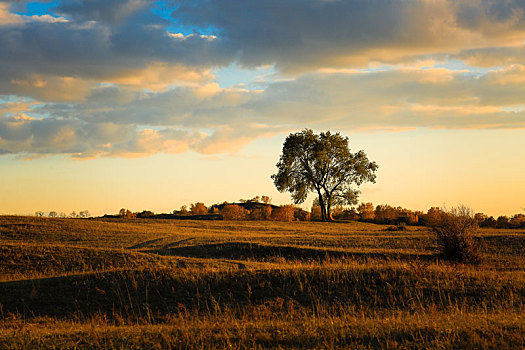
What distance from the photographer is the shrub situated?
2072cm

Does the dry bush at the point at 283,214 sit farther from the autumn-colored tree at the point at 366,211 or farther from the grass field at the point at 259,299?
the grass field at the point at 259,299

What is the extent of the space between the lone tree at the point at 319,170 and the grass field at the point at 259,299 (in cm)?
3313

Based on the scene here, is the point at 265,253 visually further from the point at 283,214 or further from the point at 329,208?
the point at 329,208

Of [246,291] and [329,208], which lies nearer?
[246,291]

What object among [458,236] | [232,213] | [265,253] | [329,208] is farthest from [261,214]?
[458,236]

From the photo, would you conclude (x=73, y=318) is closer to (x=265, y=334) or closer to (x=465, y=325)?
(x=265, y=334)

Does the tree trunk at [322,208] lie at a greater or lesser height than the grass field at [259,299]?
greater

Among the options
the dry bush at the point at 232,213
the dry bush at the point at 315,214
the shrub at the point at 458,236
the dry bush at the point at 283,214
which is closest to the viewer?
the shrub at the point at 458,236

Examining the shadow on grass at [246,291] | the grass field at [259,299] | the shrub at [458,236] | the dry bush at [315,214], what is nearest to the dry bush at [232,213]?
the dry bush at [315,214]

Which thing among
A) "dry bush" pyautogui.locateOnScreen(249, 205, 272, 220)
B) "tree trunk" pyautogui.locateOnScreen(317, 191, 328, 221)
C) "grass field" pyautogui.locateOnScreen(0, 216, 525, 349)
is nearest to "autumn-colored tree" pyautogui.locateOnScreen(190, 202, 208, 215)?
"dry bush" pyautogui.locateOnScreen(249, 205, 272, 220)

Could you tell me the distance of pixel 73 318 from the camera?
528 inches

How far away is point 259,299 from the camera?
544 inches

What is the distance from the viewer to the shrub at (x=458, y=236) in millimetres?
20719

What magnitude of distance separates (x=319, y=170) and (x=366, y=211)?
32.7ft
